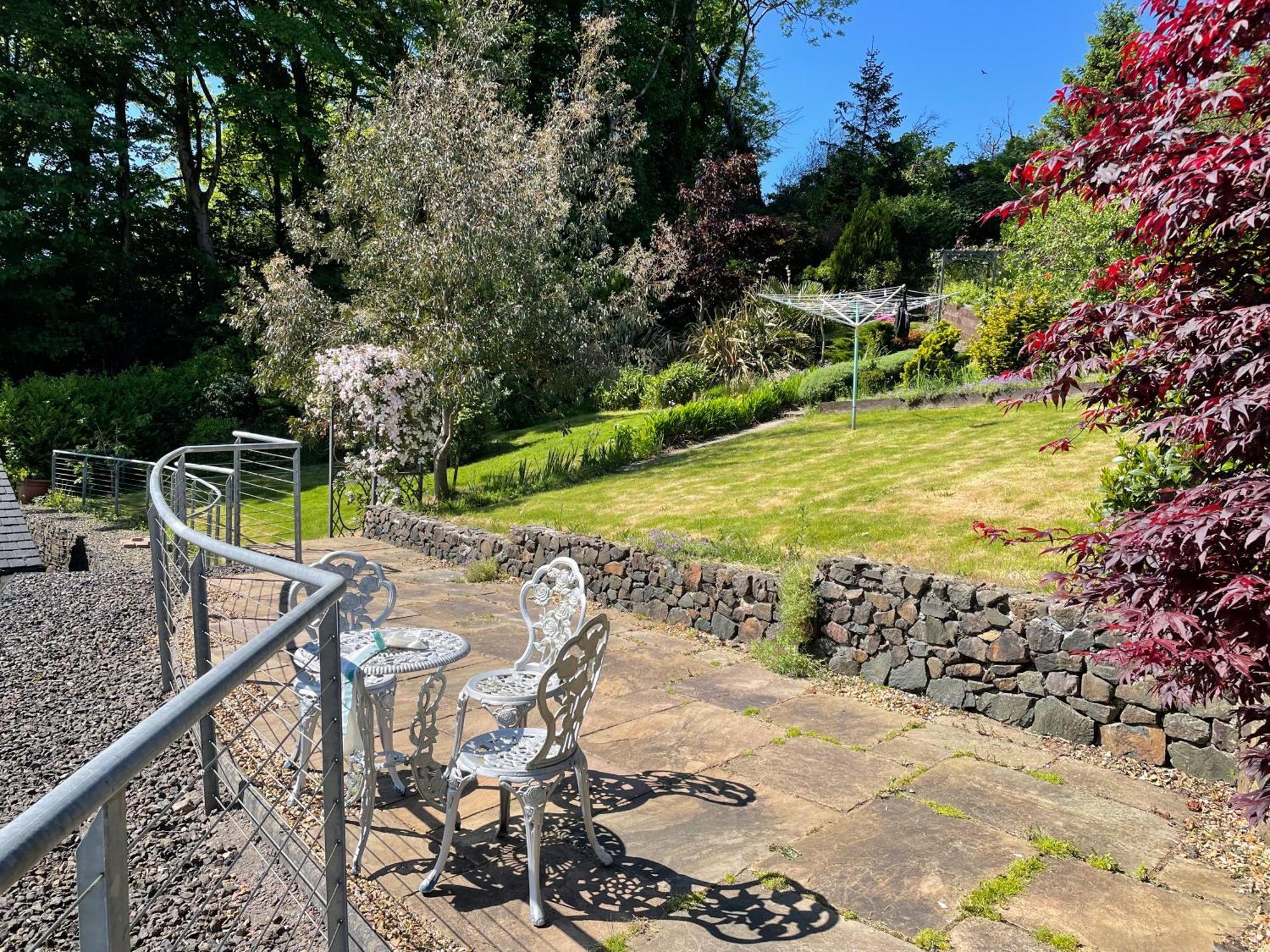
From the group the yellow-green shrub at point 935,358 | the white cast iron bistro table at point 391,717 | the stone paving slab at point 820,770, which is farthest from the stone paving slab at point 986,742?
Answer: the yellow-green shrub at point 935,358

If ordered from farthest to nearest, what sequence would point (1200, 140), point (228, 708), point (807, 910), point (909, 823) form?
1. point (228, 708)
2. point (909, 823)
3. point (807, 910)
4. point (1200, 140)

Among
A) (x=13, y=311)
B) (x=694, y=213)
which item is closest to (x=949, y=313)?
(x=694, y=213)

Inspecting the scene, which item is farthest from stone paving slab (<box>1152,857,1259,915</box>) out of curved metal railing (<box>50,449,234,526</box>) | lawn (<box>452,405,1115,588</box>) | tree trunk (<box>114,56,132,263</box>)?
tree trunk (<box>114,56,132,263</box>)

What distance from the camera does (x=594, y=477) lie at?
11906 mm

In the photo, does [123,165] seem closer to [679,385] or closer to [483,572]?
[679,385]

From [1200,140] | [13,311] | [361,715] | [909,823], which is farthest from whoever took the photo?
[13,311]

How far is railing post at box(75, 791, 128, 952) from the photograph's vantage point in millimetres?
1170

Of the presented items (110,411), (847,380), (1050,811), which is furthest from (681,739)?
(110,411)

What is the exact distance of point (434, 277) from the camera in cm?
1119

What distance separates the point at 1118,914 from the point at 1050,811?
2.48 feet

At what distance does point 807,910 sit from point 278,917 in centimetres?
186

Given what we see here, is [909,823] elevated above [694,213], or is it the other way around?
[694,213]

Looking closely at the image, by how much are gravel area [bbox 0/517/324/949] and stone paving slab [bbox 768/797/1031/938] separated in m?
1.84

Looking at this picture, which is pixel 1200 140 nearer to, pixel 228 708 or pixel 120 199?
pixel 228 708
